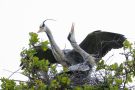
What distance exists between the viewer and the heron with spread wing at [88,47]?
21.3 feet

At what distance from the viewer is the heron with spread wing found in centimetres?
649

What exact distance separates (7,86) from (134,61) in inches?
47.9

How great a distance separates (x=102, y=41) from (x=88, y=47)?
43 centimetres

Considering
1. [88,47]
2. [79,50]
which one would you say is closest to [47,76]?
[79,50]

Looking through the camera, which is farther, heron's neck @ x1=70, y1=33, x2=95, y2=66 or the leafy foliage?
heron's neck @ x1=70, y1=33, x2=95, y2=66

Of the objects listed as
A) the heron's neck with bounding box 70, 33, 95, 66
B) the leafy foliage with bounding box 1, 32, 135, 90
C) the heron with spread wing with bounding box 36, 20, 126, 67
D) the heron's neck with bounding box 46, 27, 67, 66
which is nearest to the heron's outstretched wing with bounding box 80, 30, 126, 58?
the heron with spread wing with bounding box 36, 20, 126, 67

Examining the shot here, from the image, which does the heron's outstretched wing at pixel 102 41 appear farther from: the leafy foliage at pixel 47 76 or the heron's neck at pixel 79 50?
the leafy foliage at pixel 47 76

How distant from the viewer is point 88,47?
695 cm

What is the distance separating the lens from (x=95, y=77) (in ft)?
17.1

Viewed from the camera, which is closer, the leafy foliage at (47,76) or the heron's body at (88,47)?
the leafy foliage at (47,76)

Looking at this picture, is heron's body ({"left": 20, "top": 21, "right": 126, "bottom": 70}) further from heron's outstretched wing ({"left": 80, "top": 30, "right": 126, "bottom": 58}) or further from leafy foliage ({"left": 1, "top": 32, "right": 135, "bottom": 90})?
leafy foliage ({"left": 1, "top": 32, "right": 135, "bottom": 90})

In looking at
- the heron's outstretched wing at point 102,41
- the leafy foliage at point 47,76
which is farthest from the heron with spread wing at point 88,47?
the leafy foliage at point 47,76

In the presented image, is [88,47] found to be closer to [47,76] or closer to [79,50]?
[79,50]

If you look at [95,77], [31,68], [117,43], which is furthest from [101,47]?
[31,68]
